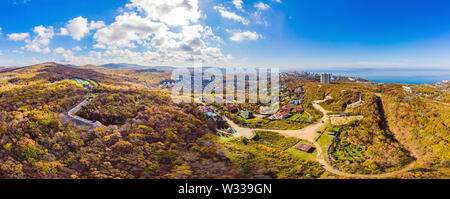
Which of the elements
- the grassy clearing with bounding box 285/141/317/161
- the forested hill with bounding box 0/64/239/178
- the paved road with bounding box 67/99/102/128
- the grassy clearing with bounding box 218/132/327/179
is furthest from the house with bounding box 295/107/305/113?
the paved road with bounding box 67/99/102/128

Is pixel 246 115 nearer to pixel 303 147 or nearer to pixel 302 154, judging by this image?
pixel 303 147

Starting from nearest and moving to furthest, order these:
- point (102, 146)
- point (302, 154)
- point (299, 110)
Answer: point (102, 146)
point (302, 154)
point (299, 110)

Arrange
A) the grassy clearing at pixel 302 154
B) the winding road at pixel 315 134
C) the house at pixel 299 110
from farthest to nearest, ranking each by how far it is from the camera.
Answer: the house at pixel 299 110, the grassy clearing at pixel 302 154, the winding road at pixel 315 134

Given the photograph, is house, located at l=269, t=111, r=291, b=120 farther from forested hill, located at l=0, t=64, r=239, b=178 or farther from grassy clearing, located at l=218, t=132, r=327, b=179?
forested hill, located at l=0, t=64, r=239, b=178

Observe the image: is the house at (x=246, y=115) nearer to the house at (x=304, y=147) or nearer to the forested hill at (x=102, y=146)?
the forested hill at (x=102, y=146)

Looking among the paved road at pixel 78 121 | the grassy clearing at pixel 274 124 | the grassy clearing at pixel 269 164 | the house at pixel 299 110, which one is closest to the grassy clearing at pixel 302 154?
the grassy clearing at pixel 269 164

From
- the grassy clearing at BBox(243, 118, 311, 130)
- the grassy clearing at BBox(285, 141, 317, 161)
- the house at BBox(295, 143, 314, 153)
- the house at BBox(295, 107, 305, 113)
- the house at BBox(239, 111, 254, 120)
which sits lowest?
the grassy clearing at BBox(285, 141, 317, 161)

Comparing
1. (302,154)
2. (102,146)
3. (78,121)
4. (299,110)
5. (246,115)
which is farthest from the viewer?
(299,110)

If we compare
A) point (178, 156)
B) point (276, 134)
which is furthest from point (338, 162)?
point (178, 156)

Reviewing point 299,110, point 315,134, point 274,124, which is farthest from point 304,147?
point 299,110

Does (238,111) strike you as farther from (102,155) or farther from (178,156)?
(102,155)
